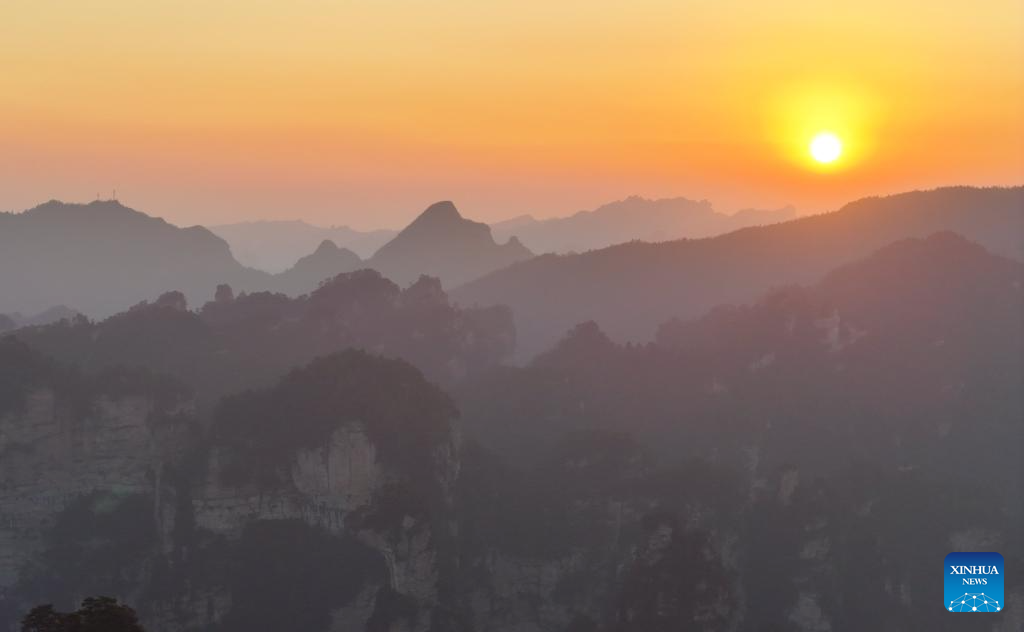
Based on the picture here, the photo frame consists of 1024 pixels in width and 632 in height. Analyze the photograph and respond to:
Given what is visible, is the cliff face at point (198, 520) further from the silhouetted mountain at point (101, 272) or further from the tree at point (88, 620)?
the silhouetted mountain at point (101, 272)

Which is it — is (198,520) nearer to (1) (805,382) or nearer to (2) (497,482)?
(2) (497,482)

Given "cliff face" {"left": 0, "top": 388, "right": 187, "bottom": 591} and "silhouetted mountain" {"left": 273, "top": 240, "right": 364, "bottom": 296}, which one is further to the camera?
"silhouetted mountain" {"left": 273, "top": 240, "right": 364, "bottom": 296}

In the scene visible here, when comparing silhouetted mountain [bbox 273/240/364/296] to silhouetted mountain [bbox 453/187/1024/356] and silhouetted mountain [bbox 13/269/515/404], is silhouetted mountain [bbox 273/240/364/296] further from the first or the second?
silhouetted mountain [bbox 13/269/515/404]

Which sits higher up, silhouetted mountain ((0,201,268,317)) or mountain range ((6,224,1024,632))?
silhouetted mountain ((0,201,268,317))

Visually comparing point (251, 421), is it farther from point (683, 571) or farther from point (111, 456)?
point (683, 571)

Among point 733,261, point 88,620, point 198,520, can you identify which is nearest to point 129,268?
point 733,261

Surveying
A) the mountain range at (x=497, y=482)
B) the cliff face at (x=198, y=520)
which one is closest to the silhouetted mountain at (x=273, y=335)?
the mountain range at (x=497, y=482)

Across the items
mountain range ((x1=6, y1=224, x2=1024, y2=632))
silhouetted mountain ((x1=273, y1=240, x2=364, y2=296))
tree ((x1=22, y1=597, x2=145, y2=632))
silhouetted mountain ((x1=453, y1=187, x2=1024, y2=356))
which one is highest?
silhouetted mountain ((x1=273, y1=240, x2=364, y2=296))

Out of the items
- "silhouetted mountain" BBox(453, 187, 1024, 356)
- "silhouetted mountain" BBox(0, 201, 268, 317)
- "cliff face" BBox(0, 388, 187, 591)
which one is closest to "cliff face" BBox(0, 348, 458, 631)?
"cliff face" BBox(0, 388, 187, 591)
